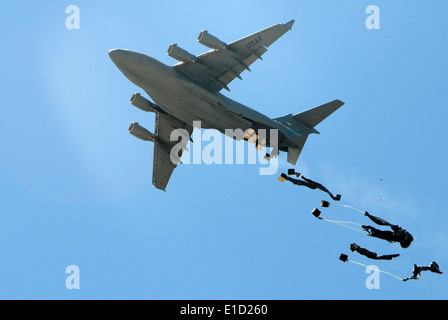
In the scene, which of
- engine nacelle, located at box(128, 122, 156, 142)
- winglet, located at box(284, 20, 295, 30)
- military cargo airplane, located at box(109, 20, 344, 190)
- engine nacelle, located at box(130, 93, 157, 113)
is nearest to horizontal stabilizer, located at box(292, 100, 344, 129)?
military cargo airplane, located at box(109, 20, 344, 190)

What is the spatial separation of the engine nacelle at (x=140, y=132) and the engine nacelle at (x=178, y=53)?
6.62m

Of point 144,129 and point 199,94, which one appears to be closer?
point 199,94

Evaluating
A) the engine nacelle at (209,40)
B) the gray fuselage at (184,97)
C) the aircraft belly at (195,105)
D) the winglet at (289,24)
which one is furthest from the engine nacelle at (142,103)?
the winglet at (289,24)

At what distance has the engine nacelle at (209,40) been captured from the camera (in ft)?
108

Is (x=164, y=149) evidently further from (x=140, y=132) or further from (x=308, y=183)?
(x=308, y=183)

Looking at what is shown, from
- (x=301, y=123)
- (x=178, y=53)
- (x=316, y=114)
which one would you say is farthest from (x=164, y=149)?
(x=316, y=114)

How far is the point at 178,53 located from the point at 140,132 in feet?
23.5

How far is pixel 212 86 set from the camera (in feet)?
116

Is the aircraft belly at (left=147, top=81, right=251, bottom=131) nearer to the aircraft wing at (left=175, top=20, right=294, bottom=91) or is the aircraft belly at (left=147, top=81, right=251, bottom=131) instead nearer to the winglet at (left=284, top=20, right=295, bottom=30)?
the aircraft wing at (left=175, top=20, right=294, bottom=91)
